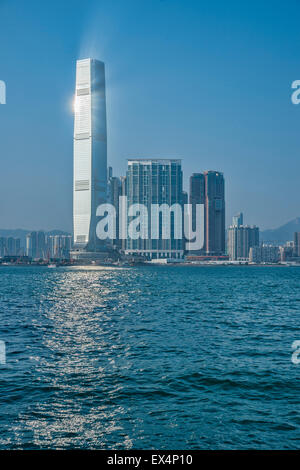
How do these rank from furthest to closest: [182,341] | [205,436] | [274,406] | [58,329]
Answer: [58,329] < [182,341] < [274,406] < [205,436]

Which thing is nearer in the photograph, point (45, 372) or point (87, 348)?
point (45, 372)

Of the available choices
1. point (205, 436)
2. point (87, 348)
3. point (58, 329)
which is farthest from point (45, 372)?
point (58, 329)

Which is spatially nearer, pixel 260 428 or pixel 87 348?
pixel 260 428
